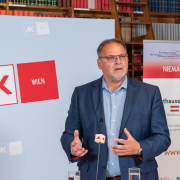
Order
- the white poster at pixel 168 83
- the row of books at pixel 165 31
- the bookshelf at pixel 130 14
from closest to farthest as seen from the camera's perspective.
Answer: the white poster at pixel 168 83 < the bookshelf at pixel 130 14 < the row of books at pixel 165 31

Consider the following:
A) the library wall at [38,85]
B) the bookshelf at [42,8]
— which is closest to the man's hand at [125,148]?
the library wall at [38,85]

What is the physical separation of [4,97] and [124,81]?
130 centimetres

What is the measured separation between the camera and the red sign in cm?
269

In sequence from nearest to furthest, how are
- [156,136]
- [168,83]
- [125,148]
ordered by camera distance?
[125,148] → [156,136] → [168,83]

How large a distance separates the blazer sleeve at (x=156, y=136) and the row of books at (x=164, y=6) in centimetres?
364

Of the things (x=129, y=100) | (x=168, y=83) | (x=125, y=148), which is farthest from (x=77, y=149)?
(x=168, y=83)

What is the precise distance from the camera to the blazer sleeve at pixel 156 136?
1.62m

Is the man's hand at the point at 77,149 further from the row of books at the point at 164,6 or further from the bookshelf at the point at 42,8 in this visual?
the row of books at the point at 164,6

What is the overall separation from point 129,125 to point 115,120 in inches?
3.9

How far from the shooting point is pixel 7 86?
8.69ft

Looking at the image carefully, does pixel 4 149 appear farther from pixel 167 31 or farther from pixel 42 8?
pixel 167 31

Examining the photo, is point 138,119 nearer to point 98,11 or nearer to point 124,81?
point 124,81

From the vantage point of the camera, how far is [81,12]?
16.7ft

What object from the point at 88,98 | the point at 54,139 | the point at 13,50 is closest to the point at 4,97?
the point at 13,50
